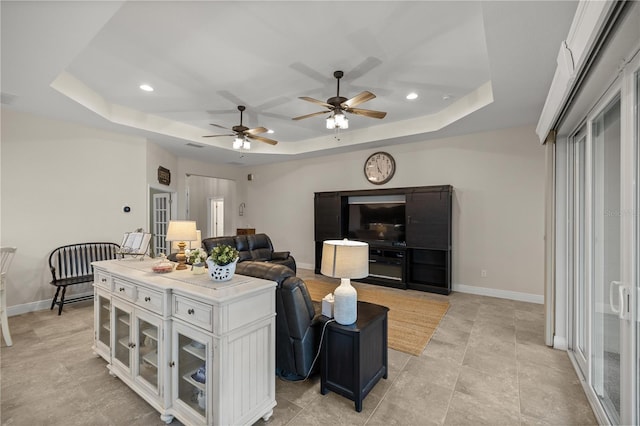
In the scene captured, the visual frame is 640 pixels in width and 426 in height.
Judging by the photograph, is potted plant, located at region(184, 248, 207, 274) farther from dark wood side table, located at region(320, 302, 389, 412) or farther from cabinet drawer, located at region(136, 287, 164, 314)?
dark wood side table, located at region(320, 302, 389, 412)

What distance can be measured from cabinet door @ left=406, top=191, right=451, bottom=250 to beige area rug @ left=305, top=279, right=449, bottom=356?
40.1 inches

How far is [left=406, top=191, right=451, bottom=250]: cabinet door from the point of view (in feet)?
15.7

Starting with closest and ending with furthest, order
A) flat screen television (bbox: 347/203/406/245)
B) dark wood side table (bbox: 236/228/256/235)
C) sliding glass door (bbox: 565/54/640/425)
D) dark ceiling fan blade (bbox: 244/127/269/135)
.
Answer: sliding glass door (bbox: 565/54/640/425)
dark ceiling fan blade (bbox: 244/127/269/135)
flat screen television (bbox: 347/203/406/245)
dark wood side table (bbox: 236/228/256/235)

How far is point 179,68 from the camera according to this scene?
3.15 m

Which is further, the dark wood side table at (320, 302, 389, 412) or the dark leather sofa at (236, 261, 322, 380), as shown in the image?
the dark leather sofa at (236, 261, 322, 380)

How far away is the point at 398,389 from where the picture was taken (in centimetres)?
223

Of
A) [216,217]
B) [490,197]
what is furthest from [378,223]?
[216,217]

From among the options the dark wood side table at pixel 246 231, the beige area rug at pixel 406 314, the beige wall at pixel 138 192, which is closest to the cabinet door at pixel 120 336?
the beige area rug at pixel 406 314

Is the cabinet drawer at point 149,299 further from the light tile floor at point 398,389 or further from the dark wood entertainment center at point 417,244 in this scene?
the dark wood entertainment center at point 417,244

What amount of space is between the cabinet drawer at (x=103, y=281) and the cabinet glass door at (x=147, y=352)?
57 cm

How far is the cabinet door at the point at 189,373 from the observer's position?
1.74 m

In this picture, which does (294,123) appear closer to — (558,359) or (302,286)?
(302,286)

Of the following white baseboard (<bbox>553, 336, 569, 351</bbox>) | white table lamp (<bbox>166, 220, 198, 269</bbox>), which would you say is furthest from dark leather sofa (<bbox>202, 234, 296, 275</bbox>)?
white baseboard (<bbox>553, 336, 569, 351</bbox>)

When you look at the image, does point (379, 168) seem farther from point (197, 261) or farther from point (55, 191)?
point (55, 191)
